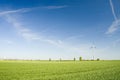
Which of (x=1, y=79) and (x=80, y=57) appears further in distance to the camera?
(x=80, y=57)

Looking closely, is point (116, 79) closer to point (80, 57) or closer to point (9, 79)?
point (9, 79)

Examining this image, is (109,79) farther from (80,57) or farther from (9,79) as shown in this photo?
(80,57)

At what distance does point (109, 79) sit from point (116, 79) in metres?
0.61

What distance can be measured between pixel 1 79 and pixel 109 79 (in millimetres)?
10485

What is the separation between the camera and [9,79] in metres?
17.7

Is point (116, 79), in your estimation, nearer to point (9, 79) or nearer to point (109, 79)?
point (109, 79)

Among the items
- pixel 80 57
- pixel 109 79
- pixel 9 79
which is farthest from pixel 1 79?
pixel 80 57

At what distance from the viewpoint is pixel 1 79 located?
688 inches

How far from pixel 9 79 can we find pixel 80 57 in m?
156

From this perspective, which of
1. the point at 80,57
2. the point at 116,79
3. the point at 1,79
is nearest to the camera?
the point at 116,79

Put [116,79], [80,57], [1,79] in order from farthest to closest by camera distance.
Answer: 1. [80,57]
2. [1,79]
3. [116,79]

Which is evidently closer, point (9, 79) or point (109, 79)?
point (109, 79)

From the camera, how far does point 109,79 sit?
15891mm

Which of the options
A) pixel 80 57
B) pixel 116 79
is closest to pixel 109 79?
pixel 116 79
